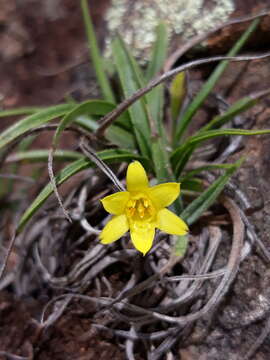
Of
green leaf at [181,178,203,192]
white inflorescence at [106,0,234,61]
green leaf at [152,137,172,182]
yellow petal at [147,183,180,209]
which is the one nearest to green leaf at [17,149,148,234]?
green leaf at [152,137,172,182]

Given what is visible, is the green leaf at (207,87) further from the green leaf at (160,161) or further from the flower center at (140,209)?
the flower center at (140,209)

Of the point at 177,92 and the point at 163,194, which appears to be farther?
the point at 177,92

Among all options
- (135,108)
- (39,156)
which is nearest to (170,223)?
(135,108)

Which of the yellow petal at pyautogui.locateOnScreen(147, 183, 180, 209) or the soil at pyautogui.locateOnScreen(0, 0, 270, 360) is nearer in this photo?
the yellow petal at pyautogui.locateOnScreen(147, 183, 180, 209)

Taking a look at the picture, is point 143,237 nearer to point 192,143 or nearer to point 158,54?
point 192,143

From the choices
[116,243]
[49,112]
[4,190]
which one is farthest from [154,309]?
[4,190]

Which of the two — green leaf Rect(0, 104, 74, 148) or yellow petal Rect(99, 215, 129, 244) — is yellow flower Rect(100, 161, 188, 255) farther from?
green leaf Rect(0, 104, 74, 148)

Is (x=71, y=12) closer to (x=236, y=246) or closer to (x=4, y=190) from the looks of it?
(x=4, y=190)
